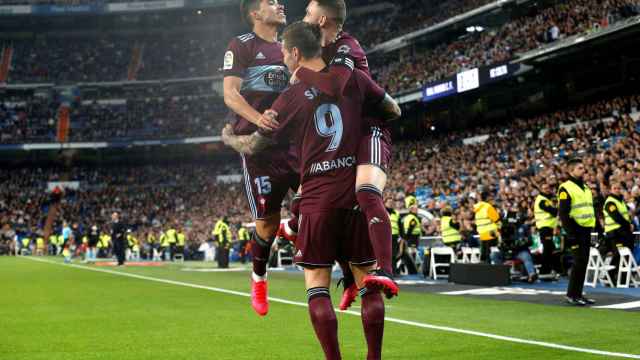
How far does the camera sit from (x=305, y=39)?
A: 4.80 meters

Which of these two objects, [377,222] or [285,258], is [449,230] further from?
[377,222]

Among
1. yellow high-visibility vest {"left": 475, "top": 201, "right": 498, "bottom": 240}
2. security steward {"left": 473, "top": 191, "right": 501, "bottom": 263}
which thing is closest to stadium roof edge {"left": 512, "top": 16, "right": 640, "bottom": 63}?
security steward {"left": 473, "top": 191, "right": 501, "bottom": 263}

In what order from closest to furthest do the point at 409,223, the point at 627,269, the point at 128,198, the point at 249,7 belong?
1. the point at 249,7
2. the point at 627,269
3. the point at 409,223
4. the point at 128,198

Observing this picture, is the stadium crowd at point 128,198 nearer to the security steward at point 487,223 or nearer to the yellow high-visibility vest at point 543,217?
the security steward at point 487,223

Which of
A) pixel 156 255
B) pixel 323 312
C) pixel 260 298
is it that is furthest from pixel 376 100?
pixel 156 255

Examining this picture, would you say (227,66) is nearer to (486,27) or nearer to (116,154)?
(486,27)

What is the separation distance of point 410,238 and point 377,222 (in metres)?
17.0

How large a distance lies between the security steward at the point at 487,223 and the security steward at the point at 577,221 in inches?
256

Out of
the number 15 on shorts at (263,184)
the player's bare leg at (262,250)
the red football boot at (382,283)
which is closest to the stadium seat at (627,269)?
the player's bare leg at (262,250)

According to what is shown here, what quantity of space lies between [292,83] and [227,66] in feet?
5.25

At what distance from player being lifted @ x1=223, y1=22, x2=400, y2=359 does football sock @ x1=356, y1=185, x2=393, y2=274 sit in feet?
0.35

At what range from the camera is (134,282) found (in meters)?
18.3

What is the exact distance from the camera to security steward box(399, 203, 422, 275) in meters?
20.9

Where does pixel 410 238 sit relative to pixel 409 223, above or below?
below
